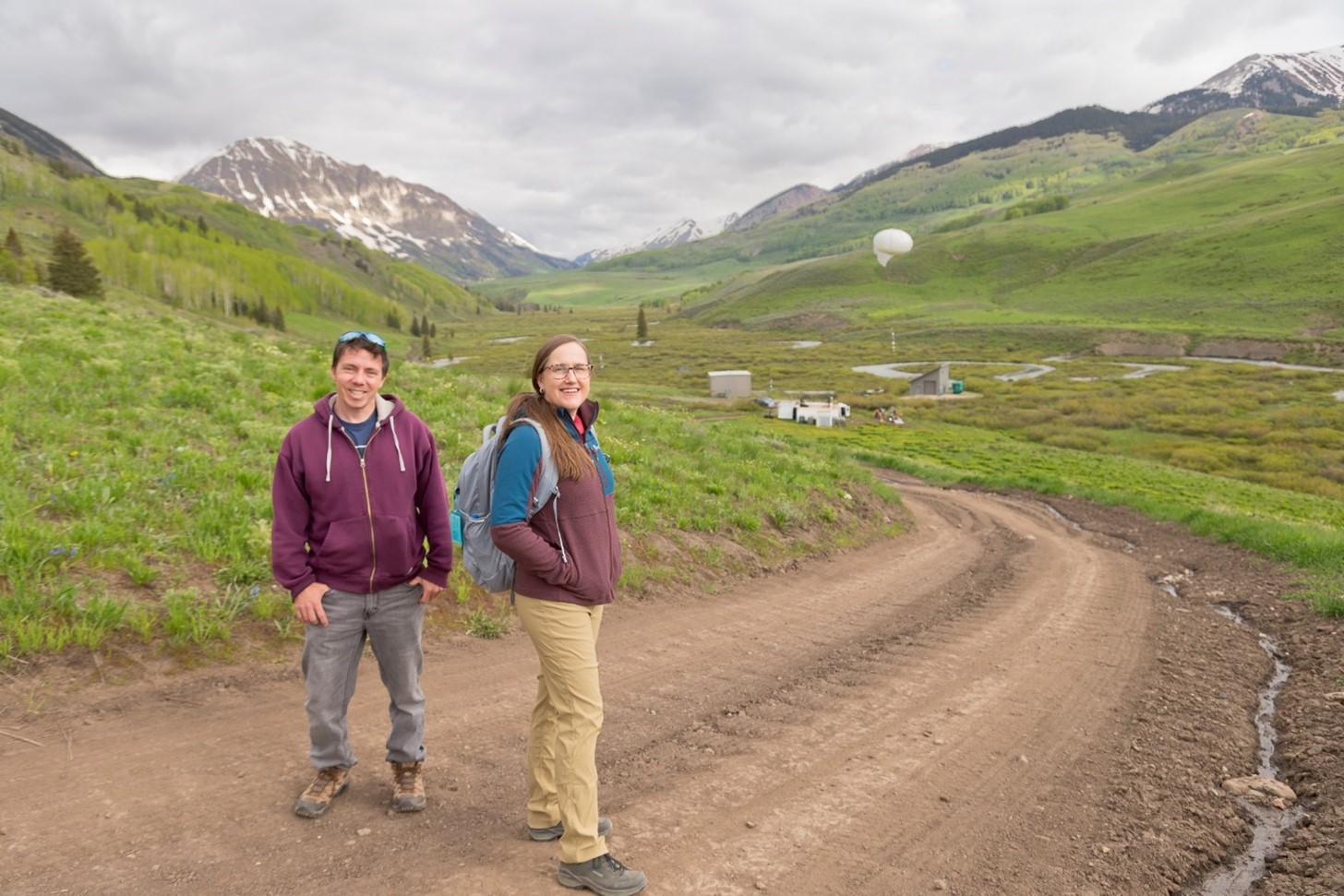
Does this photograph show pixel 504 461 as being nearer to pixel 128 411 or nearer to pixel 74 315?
pixel 128 411

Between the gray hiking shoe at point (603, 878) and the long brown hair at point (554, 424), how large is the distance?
209 cm

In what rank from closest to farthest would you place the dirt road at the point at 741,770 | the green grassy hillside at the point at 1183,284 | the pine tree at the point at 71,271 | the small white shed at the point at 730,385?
the dirt road at the point at 741,770 < the pine tree at the point at 71,271 < the small white shed at the point at 730,385 < the green grassy hillside at the point at 1183,284

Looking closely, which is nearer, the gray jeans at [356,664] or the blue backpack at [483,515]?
the blue backpack at [483,515]

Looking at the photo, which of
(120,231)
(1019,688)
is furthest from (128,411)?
(120,231)

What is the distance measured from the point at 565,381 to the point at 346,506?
154 centimetres

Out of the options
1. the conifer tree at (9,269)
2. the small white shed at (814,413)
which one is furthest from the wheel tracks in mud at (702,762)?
the conifer tree at (9,269)

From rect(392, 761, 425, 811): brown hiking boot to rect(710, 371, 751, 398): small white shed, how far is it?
228ft

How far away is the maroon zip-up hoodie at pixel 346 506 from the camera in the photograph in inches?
173

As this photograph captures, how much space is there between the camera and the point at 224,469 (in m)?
9.11

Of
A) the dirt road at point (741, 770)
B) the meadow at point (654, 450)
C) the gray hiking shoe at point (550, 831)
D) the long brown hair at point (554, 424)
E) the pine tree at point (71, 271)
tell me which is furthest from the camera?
the pine tree at point (71, 271)

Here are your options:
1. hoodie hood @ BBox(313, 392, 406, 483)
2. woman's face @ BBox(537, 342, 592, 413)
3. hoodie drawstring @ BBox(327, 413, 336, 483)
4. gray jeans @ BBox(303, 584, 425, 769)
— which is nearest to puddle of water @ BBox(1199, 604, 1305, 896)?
woman's face @ BBox(537, 342, 592, 413)

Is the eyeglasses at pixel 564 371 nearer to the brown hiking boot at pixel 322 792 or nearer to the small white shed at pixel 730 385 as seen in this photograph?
the brown hiking boot at pixel 322 792

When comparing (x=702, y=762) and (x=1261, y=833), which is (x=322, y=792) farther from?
(x=1261, y=833)

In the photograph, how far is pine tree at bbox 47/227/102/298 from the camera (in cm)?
5691
